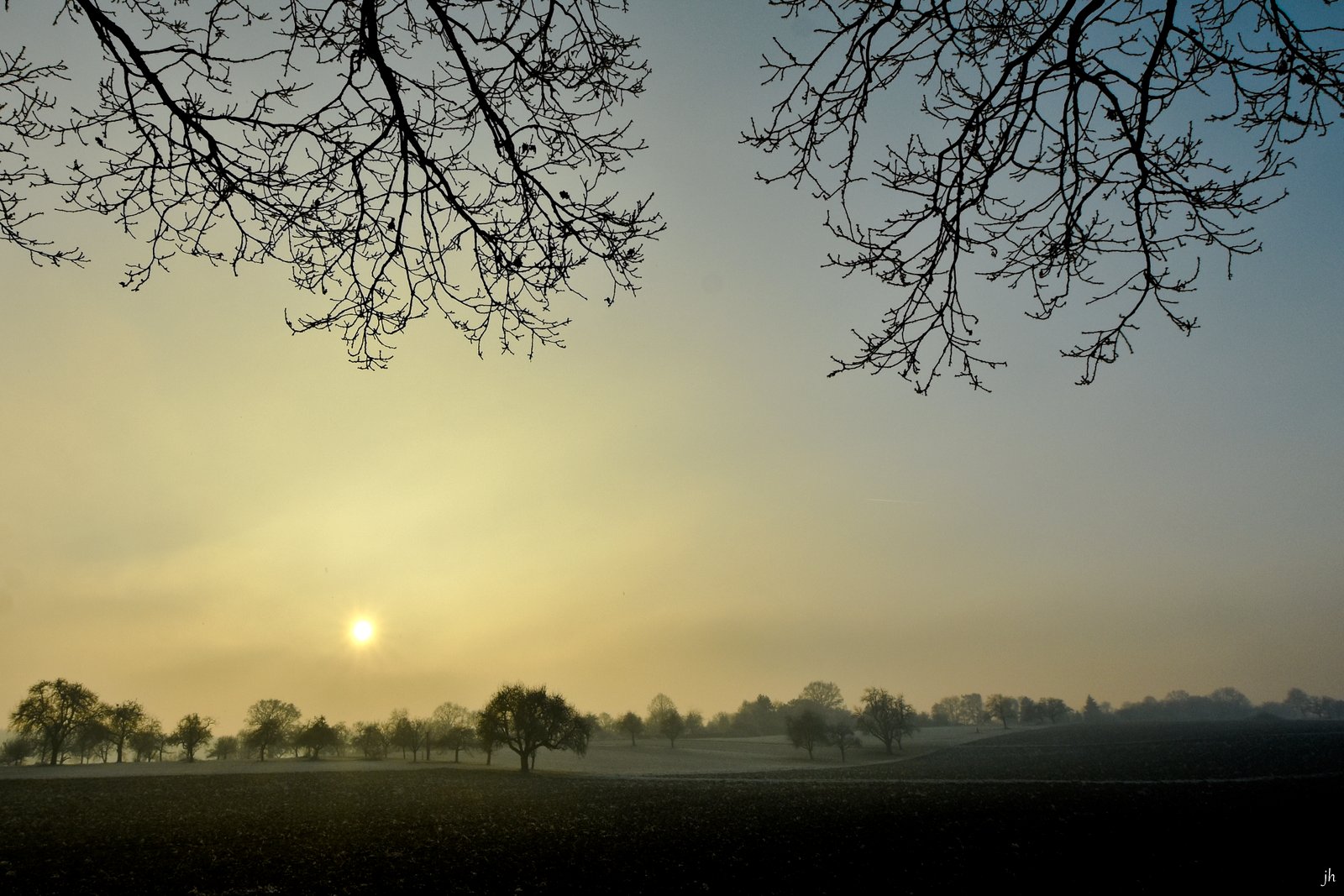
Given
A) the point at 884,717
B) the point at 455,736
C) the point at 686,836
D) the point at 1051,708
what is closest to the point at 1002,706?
the point at 1051,708

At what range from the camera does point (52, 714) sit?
6562cm

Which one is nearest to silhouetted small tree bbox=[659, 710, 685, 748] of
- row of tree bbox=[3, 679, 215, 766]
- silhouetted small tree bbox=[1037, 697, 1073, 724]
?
row of tree bbox=[3, 679, 215, 766]

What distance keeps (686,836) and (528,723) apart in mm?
41350

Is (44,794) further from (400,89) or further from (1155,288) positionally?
(1155,288)

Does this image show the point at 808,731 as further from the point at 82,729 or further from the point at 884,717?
the point at 82,729

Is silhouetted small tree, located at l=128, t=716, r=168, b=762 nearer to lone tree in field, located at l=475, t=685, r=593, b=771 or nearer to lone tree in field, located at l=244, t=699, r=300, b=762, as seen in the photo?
lone tree in field, located at l=244, t=699, r=300, b=762

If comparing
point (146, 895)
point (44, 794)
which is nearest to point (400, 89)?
point (146, 895)

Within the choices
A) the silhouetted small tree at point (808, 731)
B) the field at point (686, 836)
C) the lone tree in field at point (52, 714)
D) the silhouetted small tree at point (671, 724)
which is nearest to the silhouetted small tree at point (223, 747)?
the lone tree in field at point (52, 714)

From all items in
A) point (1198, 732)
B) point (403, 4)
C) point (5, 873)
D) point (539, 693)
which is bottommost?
point (1198, 732)

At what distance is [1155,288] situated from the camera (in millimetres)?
3840

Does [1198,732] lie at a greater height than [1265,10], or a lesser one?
lesser

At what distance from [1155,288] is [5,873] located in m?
21.8

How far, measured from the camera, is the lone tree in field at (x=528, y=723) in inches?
2109

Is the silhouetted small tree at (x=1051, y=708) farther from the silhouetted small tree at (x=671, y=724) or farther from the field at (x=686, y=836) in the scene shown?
the field at (x=686, y=836)
